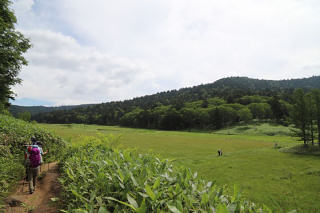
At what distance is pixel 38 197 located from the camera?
6.02 m

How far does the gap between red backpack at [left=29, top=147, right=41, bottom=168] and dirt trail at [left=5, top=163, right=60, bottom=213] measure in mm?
844

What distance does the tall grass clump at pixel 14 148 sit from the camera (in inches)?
278

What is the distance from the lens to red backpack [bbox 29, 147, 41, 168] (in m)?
7.46

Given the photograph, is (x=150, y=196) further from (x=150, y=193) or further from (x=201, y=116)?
(x=201, y=116)

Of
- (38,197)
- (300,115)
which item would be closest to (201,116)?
(300,115)

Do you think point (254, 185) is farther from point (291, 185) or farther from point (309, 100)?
point (309, 100)

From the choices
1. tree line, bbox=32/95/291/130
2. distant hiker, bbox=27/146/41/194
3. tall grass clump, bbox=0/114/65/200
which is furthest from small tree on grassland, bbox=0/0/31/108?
tree line, bbox=32/95/291/130

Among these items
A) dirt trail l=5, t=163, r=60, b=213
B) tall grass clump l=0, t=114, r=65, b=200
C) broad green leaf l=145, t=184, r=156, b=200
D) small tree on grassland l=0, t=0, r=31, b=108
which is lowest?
dirt trail l=5, t=163, r=60, b=213

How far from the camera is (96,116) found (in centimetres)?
15988

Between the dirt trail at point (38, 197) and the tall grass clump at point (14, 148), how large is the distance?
20.4 inches

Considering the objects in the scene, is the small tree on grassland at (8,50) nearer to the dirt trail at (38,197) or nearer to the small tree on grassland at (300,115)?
the dirt trail at (38,197)

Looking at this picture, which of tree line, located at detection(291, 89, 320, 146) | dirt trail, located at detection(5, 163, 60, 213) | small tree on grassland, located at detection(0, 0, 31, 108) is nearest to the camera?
dirt trail, located at detection(5, 163, 60, 213)

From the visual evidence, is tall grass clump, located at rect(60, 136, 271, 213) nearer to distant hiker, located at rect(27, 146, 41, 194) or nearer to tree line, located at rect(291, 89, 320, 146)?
distant hiker, located at rect(27, 146, 41, 194)

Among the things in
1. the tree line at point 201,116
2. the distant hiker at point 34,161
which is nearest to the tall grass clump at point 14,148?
the distant hiker at point 34,161
